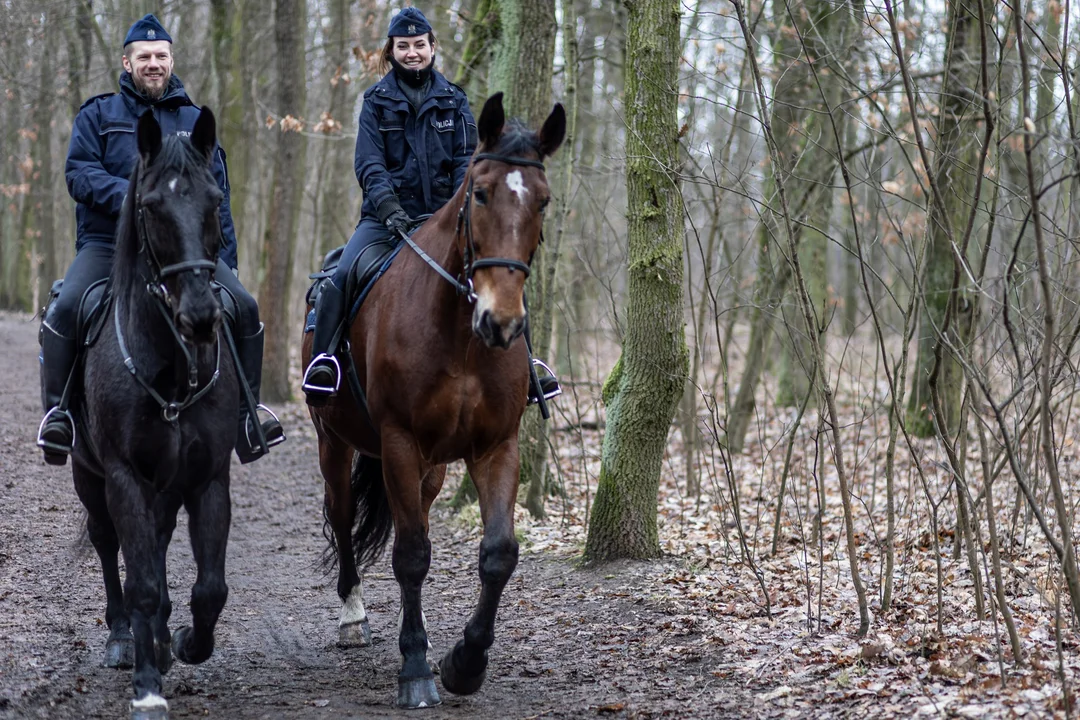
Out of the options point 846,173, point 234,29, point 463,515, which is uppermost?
point 234,29

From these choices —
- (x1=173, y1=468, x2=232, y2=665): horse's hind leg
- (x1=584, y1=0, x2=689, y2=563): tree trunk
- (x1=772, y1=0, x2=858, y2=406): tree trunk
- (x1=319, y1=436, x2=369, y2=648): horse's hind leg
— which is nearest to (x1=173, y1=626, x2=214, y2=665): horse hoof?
(x1=173, y1=468, x2=232, y2=665): horse's hind leg

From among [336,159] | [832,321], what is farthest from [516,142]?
[336,159]

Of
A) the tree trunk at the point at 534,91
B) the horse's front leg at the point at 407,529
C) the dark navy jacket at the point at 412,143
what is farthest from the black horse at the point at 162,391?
the tree trunk at the point at 534,91

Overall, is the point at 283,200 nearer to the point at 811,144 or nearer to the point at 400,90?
the point at 811,144

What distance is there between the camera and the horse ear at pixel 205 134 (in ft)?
15.5

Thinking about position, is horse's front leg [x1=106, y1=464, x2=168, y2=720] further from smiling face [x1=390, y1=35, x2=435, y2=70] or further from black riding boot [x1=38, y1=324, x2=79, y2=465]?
smiling face [x1=390, y1=35, x2=435, y2=70]

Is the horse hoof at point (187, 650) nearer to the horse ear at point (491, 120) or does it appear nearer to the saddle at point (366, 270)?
the saddle at point (366, 270)

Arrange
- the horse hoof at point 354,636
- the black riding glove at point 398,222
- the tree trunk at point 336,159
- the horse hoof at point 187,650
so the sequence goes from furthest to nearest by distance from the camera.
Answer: the tree trunk at point 336,159 → the horse hoof at point 354,636 → the black riding glove at point 398,222 → the horse hoof at point 187,650

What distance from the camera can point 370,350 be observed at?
18.2ft

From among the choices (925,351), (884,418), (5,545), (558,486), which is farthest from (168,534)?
(884,418)

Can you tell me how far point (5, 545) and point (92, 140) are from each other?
4083 millimetres

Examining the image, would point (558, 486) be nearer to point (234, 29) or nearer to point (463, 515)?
point (463, 515)

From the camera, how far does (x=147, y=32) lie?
5.57 m

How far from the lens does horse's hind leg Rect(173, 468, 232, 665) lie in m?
4.94
